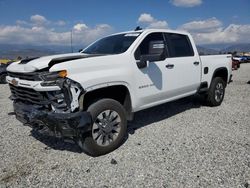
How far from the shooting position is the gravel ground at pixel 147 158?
9.98 ft

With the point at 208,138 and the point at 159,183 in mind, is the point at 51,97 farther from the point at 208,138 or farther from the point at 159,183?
the point at 208,138

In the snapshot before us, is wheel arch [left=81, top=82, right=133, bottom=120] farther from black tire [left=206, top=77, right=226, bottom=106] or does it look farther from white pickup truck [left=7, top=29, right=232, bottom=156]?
black tire [left=206, top=77, right=226, bottom=106]

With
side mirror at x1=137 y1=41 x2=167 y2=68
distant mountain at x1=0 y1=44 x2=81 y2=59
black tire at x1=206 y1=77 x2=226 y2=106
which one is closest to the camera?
side mirror at x1=137 y1=41 x2=167 y2=68

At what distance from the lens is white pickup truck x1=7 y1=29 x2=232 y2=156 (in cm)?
322

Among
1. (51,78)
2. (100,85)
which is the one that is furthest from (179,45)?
(51,78)

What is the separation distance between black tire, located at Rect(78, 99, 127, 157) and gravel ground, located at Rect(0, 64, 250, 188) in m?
0.16

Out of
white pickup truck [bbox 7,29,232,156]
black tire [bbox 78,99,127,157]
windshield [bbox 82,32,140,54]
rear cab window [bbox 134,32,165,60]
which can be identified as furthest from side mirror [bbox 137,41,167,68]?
black tire [bbox 78,99,127,157]

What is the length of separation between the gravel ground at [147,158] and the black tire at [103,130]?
0.51 ft

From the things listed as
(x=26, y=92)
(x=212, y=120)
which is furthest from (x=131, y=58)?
(x=212, y=120)

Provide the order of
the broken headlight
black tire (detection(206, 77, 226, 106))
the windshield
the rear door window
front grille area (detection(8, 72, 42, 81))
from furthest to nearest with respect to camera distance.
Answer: black tire (detection(206, 77, 226, 106)) → the rear door window → the windshield → front grille area (detection(8, 72, 42, 81)) → the broken headlight

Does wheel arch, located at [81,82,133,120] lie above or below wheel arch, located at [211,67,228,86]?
below

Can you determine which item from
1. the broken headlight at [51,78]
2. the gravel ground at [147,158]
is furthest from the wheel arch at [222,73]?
the broken headlight at [51,78]

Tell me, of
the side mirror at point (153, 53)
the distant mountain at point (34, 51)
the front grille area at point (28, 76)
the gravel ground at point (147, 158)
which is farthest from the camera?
the distant mountain at point (34, 51)

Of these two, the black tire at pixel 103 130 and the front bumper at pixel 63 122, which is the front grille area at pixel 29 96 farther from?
the black tire at pixel 103 130
